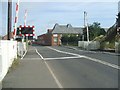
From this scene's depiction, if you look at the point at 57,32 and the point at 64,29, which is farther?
the point at 64,29

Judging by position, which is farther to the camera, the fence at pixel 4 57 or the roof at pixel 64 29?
the roof at pixel 64 29

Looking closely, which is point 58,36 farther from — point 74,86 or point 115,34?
point 74,86

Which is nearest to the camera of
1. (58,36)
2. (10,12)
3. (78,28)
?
(10,12)

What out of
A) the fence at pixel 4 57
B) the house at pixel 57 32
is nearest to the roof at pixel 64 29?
the house at pixel 57 32

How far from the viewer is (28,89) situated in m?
10.5

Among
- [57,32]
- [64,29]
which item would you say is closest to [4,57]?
[57,32]

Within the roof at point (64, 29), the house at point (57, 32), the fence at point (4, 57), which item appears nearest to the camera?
the fence at point (4, 57)

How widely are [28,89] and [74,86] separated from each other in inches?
63.5

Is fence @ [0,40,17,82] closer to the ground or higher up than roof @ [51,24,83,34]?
closer to the ground

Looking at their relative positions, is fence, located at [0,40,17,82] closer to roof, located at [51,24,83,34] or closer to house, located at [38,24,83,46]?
house, located at [38,24,83,46]

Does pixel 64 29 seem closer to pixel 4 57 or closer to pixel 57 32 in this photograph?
pixel 57 32

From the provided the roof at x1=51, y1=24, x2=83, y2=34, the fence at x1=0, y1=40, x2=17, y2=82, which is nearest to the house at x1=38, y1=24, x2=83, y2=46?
the roof at x1=51, y1=24, x2=83, y2=34

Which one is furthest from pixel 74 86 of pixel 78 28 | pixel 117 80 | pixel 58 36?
pixel 78 28

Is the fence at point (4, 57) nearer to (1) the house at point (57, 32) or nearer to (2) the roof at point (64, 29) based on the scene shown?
(1) the house at point (57, 32)
